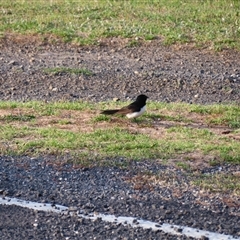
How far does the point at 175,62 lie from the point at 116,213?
6.48 m

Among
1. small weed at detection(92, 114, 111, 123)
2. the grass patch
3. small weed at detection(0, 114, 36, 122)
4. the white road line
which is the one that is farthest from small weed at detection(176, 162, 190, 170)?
the grass patch

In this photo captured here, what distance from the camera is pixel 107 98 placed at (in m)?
12.0

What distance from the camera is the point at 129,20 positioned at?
15930mm

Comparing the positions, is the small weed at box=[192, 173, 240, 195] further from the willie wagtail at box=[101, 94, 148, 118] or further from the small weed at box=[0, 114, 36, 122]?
the small weed at box=[0, 114, 36, 122]

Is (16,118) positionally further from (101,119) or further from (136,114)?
(136,114)

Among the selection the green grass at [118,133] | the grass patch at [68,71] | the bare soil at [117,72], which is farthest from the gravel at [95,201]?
the grass patch at [68,71]

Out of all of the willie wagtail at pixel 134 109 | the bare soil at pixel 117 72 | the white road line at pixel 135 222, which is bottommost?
the bare soil at pixel 117 72

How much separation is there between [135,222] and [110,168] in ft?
4.91

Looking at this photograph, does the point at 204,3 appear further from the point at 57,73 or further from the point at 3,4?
the point at 57,73

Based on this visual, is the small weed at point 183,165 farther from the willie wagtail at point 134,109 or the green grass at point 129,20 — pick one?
the green grass at point 129,20

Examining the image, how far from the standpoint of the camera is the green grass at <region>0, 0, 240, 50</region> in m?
14.9

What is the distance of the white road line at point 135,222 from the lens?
23.1ft

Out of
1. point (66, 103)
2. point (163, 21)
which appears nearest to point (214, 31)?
point (163, 21)

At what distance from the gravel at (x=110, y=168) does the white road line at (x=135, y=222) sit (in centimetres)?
9
